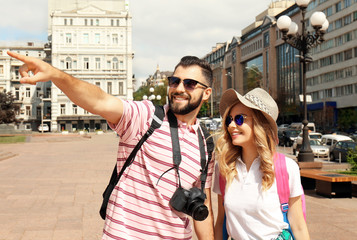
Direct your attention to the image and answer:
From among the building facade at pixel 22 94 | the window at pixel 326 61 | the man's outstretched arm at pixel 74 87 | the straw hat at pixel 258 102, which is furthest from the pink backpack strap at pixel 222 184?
the building facade at pixel 22 94

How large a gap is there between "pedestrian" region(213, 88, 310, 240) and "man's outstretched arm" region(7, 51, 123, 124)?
0.81 m

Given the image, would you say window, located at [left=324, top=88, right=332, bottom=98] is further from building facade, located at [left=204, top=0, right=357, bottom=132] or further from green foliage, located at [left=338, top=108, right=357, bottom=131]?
green foliage, located at [left=338, top=108, right=357, bottom=131]

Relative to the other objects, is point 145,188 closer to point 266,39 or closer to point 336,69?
point 336,69

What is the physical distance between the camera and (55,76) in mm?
2119

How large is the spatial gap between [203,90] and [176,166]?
0.60 metres

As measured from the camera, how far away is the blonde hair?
270 centimetres

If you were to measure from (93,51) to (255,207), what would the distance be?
7397cm

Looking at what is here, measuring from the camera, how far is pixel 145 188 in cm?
256

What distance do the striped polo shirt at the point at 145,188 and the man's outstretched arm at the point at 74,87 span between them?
0.11m

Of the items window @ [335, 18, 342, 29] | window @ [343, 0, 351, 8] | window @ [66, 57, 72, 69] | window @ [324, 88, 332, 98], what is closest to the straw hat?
window @ [343, 0, 351, 8]

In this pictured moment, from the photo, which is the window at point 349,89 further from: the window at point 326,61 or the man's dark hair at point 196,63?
the man's dark hair at point 196,63

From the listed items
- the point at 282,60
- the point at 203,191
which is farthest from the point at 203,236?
the point at 282,60

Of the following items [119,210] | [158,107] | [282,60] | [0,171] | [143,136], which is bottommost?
[0,171]

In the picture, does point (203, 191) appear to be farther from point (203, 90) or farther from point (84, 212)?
point (84, 212)
